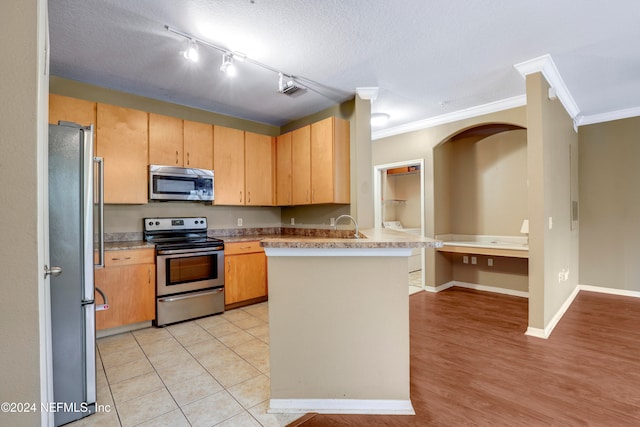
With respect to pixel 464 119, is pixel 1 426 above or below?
below

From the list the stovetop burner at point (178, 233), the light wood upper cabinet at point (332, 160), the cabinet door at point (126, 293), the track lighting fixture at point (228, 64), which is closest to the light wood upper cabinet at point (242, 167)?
the stovetop burner at point (178, 233)

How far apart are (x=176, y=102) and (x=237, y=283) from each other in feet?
8.17

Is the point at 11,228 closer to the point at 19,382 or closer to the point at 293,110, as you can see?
the point at 19,382

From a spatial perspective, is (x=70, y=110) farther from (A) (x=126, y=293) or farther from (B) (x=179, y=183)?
(A) (x=126, y=293)

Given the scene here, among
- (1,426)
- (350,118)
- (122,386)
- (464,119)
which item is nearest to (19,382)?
(1,426)

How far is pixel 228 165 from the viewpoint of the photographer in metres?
4.08

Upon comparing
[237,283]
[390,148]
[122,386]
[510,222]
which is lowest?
[122,386]

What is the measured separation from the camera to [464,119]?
13.8 feet

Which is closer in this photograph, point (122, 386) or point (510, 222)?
point (122, 386)

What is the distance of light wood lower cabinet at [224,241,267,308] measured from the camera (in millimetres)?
3732

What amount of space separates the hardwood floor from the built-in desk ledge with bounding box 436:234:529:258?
2.41 ft

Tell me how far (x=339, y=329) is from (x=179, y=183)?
2.82m

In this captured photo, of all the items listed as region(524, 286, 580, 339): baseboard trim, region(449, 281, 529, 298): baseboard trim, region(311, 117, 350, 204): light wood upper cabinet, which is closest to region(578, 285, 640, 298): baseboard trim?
region(524, 286, 580, 339): baseboard trim

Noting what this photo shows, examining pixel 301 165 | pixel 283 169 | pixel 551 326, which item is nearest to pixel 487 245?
pixel 551 326
